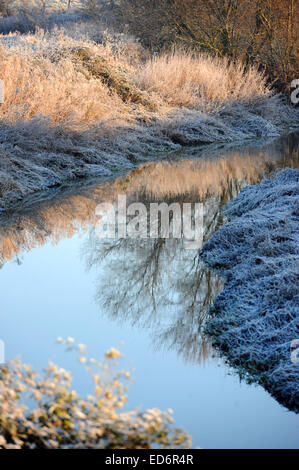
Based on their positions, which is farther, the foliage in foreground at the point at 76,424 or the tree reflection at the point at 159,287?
the tree reflection at the point at 159,287

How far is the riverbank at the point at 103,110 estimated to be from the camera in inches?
399

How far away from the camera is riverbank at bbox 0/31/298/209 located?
33.2 ft

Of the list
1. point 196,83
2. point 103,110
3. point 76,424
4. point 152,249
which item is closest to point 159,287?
point 152,249

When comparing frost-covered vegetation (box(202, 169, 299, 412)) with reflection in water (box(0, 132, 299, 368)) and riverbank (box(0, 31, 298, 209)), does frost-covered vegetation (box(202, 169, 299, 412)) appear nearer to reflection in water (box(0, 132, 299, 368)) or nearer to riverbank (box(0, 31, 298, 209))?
reflection in water (box(0, 132, 299, 368))

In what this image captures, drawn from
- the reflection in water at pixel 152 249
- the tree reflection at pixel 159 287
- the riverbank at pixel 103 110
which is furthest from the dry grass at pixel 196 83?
the tree reflection at pixel 159 287

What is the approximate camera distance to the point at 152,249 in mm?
6840

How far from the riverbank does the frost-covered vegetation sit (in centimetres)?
383

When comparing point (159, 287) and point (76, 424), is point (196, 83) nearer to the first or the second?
point (159, 287)

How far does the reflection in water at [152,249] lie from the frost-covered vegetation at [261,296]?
19 cm

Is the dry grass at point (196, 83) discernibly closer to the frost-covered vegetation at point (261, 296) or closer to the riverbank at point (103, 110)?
the riverbank at point (103, 110)

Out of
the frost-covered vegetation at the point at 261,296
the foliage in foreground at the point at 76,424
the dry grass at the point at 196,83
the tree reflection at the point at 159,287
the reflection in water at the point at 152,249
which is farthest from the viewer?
the dry grass at the point at 196,83

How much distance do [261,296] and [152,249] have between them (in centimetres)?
232

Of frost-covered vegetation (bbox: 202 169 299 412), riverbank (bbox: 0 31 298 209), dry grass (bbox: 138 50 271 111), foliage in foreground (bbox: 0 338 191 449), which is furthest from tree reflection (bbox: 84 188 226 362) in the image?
dry grass (bbox: 138 50 271 111)
